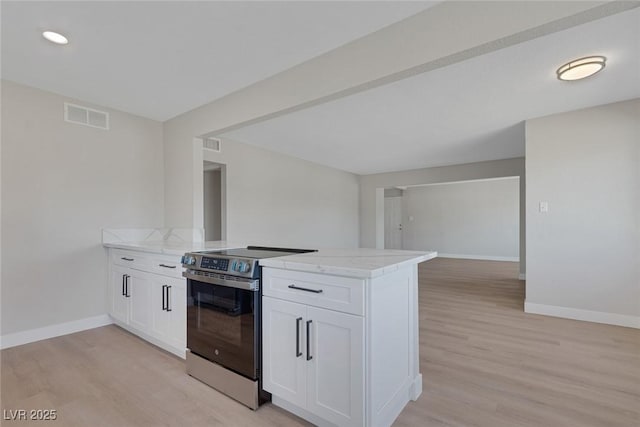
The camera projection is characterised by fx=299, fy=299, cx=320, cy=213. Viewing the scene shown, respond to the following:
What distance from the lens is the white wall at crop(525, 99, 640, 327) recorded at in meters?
3.19

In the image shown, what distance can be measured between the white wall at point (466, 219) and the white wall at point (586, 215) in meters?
5.15

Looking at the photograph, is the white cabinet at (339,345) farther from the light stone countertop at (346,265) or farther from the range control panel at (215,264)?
the range control panel at (215,264)

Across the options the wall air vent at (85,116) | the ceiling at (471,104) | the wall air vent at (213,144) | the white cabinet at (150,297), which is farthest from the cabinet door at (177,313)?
the wall air vent at (213,144)

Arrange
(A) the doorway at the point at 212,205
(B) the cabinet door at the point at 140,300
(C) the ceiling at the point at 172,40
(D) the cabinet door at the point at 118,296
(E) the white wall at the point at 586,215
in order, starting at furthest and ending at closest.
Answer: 1. (A) the doorway at the point at 212,205
2. (E) the white wall at the point at 586,215
3. (D) the cabinet door at the point at 118,296
4. (B) the cabinet door at the point at 140,300
5. (C) the ceiling at the point at 172,40

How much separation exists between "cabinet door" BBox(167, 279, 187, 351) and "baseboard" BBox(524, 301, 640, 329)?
12.8 ft

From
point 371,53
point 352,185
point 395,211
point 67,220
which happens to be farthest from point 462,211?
point 67,220

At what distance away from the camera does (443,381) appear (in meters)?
2.13

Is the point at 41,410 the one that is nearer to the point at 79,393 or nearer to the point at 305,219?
the point at 79,393

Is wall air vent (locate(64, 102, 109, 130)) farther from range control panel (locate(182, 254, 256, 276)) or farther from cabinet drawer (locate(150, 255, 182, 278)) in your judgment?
range control panel (locate(182, 254, 256, 276))

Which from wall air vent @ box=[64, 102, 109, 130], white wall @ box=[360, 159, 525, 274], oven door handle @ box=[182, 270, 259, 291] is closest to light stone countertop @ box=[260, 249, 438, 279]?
oven door handle @ box=[182, 270, 259, 291]

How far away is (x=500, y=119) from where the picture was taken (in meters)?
3.74

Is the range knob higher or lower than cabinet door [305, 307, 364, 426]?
higher

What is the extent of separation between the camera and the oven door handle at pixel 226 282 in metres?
1.82

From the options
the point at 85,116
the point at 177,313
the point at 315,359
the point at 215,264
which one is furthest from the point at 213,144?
the point at 315,359
